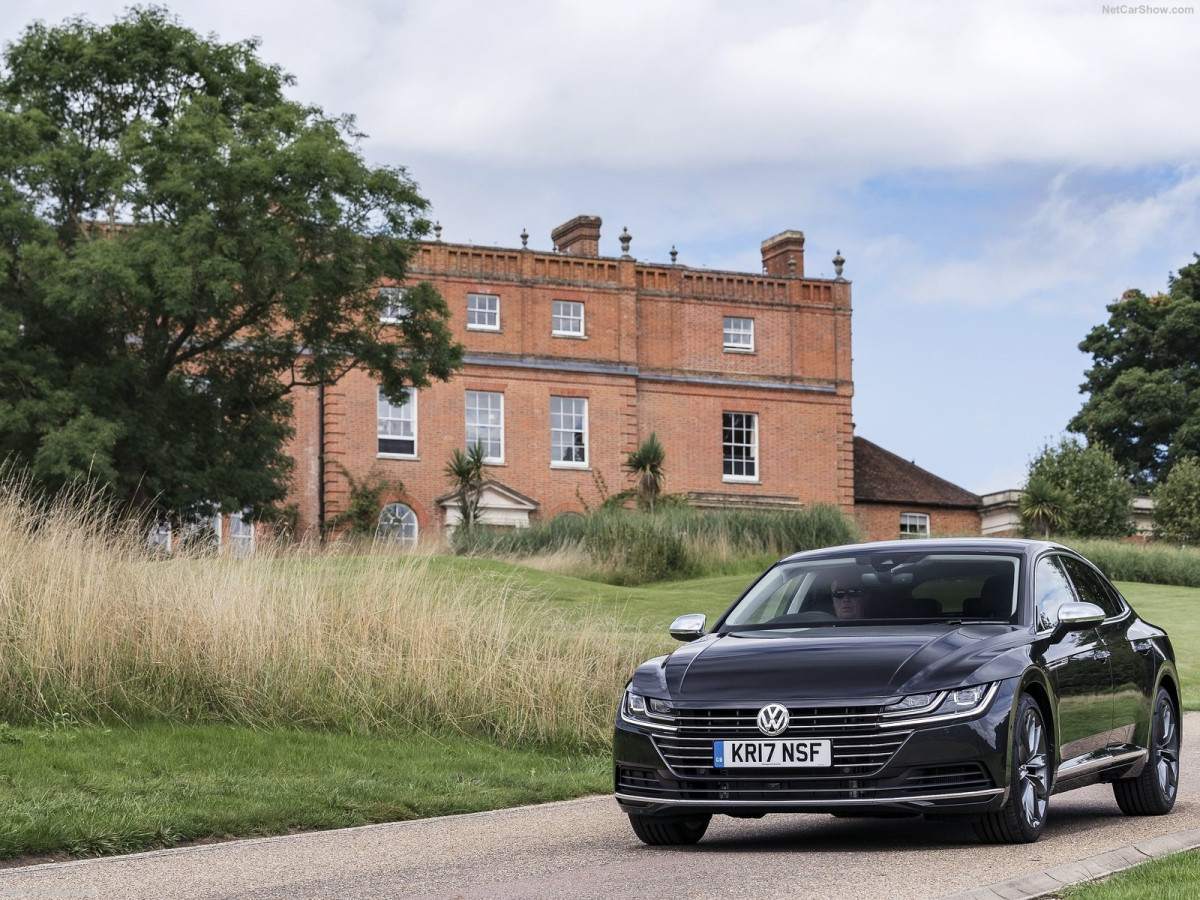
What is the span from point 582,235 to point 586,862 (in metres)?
48.8

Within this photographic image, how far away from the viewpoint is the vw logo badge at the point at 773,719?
8.36 m

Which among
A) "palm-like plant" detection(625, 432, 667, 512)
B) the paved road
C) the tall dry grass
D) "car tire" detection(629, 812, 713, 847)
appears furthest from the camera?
"palm-like plant" detection(625, 432, 667, 512)

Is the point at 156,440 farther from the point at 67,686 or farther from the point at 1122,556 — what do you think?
the point at 1122,556

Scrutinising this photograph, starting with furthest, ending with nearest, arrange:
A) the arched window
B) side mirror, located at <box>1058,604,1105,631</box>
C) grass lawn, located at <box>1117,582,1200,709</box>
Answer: the arched window → grass lawn, located at <box>1117,582,1200,709</box> → side mirror, located at <box>1058,604,1105,631</box>

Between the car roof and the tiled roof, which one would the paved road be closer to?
the car roof

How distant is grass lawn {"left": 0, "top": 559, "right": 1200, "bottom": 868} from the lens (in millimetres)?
9578

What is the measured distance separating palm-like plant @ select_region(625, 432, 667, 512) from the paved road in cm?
4094

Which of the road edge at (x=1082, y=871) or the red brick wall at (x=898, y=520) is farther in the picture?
the red brick wall at (x=898, y=520)

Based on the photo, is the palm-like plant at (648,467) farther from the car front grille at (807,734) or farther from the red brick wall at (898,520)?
the car front grille at (807,734)

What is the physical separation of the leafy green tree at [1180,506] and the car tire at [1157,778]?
159ft

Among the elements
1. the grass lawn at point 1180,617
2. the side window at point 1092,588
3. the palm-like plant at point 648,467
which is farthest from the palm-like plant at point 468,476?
the side window at point 1092,588

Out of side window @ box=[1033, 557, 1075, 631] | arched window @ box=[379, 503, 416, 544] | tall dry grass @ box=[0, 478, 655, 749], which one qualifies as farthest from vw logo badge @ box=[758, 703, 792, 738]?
arched window @ box=[379, 503, 416, 544]

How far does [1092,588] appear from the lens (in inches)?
424

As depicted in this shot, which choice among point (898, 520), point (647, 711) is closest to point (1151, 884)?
point (647, 711)
